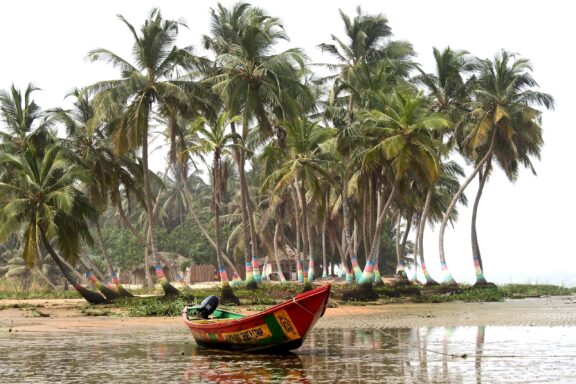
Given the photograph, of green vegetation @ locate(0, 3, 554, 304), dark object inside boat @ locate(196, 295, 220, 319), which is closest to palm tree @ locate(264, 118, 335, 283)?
green vegetation @ locate(0, 3, 554, 304)

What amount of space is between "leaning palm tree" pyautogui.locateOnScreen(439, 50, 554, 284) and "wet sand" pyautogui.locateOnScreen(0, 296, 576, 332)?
1197cm

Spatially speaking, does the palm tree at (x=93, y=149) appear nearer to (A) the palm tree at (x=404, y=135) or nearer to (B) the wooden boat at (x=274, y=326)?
(A) the palm tree at (x=404, y=135)

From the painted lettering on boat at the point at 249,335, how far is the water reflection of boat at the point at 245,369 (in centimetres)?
38

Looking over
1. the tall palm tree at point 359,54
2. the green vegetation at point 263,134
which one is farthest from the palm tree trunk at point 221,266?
the tall palm tree at point 359,54

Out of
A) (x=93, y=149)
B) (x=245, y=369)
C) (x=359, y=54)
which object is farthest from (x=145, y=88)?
(x=245, y=369)

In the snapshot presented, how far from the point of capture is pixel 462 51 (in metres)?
48.2

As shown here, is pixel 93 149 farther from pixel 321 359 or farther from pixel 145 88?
pixel 321 359

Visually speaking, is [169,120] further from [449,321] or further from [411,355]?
[411,355]

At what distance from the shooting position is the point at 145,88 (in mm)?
37844

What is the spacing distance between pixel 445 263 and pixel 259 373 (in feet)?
121

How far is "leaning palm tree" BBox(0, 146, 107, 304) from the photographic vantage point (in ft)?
111

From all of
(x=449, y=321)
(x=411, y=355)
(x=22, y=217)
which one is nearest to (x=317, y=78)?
(x=22, y=217)

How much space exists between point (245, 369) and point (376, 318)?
13.8 m

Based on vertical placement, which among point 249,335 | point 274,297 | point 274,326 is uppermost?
point 274,297
